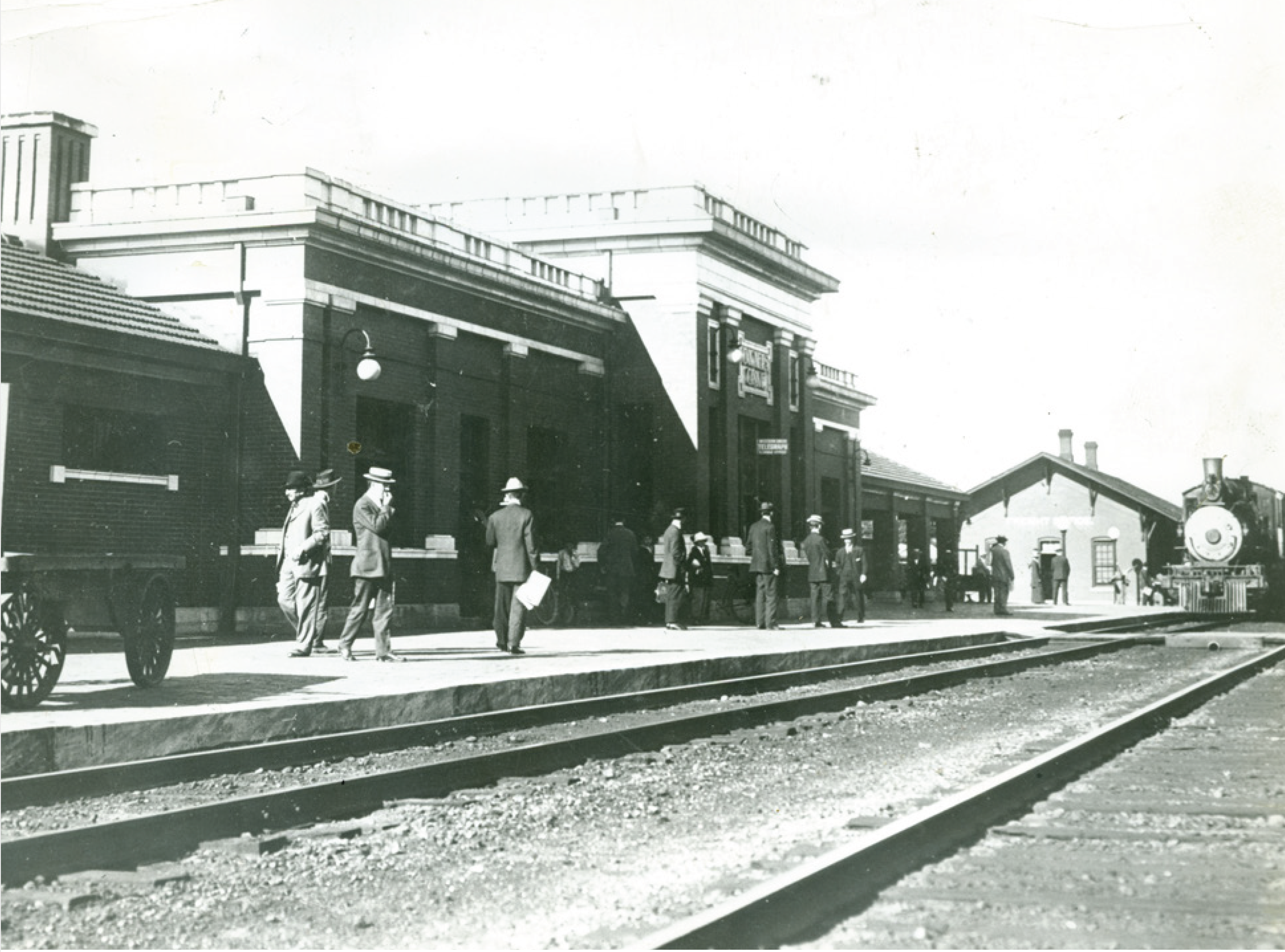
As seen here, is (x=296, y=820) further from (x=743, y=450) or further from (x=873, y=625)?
(x=743, y=450)

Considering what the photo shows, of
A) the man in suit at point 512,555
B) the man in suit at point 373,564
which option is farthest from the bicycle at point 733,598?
the man in suit at point 373,564

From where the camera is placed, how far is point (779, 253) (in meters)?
30.7

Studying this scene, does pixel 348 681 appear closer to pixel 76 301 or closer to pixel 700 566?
pixel 76 301

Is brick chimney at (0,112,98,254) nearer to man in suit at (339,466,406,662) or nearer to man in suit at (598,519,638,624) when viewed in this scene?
man in suit at (598,519,638,624)

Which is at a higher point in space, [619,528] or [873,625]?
[619,528]

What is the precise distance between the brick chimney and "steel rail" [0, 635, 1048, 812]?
40.9 feet


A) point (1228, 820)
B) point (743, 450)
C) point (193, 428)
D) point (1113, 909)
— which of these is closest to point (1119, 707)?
point (1228, 820)

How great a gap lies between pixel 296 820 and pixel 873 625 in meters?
18.0

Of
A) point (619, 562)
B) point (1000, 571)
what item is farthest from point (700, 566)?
point (1000, 571)

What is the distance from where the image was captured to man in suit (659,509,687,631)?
20.1 metres

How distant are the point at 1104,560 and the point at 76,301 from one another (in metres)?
42.7

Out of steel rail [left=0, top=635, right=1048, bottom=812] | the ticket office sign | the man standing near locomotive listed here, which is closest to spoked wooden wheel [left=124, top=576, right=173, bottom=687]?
steel rail [left=0, top=635, right=1048, bottom=812]

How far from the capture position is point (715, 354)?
2841 centimetres

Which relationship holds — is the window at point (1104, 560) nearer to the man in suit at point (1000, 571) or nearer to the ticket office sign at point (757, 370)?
the man in suit at point (1000, 571)
